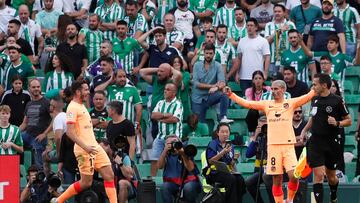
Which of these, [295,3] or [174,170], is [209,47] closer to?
[295,3]

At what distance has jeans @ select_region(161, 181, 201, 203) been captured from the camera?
20.8 meters

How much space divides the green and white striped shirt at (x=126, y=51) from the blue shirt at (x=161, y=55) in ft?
1.20

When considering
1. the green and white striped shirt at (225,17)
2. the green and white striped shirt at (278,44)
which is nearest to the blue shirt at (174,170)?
the green and white striped shirt at (278,44)

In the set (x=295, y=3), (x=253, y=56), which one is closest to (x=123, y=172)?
(x=253, y=56)

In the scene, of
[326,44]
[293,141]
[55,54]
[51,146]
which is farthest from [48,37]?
[293,141]

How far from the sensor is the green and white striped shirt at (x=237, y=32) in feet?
82.3

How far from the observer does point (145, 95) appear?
2447 centimetres

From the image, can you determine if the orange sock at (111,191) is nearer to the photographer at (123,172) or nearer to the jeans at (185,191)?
the photographer at (123,172)

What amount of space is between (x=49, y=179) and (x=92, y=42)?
5.07 meters

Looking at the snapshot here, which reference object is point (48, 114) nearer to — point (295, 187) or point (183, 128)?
point (183, 128)

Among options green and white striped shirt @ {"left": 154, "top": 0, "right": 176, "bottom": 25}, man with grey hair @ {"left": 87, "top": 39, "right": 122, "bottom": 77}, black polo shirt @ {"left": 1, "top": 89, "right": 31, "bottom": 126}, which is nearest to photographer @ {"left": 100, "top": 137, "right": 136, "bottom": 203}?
black polo shirt @ {"left": 1, "top": 89, "right": 31, "bottom": 126}

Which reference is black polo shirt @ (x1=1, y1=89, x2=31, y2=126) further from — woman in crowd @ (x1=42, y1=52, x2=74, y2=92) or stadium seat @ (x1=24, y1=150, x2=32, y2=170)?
stadium seat @ (x1=24, y1=150, x2=32, y2=170)

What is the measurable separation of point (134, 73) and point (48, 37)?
185 centimetres

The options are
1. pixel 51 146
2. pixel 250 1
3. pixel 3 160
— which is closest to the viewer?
pixel 3 160
